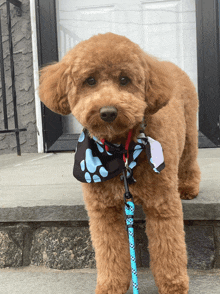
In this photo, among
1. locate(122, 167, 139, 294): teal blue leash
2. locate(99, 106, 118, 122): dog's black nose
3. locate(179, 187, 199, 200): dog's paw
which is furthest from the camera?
locate(179, 187, 199, 200): dog's paw

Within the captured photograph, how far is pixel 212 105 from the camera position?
3.73 m

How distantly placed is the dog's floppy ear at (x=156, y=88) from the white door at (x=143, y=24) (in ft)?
8.14

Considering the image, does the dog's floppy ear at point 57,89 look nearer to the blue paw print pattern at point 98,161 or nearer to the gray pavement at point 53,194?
the blue paw print pattern at point 98,161

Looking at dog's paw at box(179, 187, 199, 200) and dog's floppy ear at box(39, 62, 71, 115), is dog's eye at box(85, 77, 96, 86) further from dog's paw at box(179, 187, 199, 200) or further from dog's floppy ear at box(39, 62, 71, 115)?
dog's paw at box(179, 187, 199, 200)

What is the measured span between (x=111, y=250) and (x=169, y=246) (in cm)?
24

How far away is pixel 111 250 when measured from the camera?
1.47 m

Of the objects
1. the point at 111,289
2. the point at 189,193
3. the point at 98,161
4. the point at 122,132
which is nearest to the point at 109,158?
the point at 98,161

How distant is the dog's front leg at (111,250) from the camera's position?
146 cm

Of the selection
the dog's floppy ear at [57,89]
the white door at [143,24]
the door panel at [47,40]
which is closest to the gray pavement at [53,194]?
→ the dog's floppy ear at [57,89]

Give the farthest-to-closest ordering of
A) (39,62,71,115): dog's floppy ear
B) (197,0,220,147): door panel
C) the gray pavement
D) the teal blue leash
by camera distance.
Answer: (197,0,220,147): door panel < the gray pavement < (39,62,71,115): dog's floppy ear < the teal blue leash

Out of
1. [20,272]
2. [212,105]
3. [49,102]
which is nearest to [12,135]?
[212,105]

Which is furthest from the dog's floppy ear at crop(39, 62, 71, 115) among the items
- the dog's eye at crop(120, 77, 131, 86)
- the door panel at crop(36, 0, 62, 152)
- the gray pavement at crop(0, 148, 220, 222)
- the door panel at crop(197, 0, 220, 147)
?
the door panel at crop(197, 0, 220, 147)

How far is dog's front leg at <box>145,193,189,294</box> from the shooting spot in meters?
1.43

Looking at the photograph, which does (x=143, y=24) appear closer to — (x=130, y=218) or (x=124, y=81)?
(x=124, y=81)
